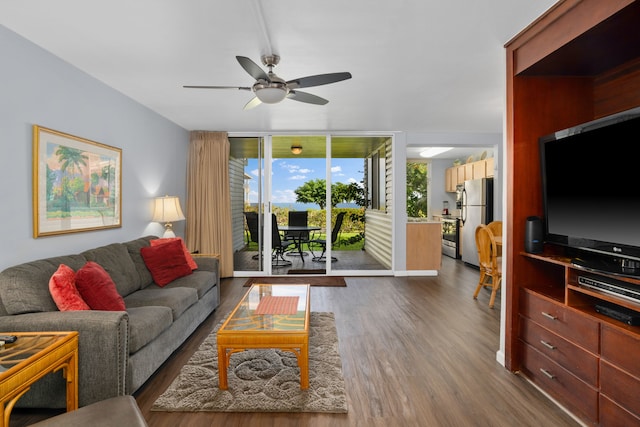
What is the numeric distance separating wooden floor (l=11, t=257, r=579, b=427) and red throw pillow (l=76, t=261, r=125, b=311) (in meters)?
0.62

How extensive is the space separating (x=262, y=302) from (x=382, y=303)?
185cm

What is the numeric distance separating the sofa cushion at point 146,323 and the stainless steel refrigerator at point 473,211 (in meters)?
5.18

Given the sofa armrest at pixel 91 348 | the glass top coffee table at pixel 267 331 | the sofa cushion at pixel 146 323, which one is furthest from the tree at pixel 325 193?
the sofa armrest at pixel 91 348

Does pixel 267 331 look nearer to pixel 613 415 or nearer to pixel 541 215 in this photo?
pixel 613 415

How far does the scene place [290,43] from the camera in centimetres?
251

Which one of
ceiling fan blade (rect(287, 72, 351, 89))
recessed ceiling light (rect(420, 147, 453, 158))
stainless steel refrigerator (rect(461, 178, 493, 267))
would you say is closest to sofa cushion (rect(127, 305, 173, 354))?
ceiling fan blade (rect(287, 72, 351, 89))

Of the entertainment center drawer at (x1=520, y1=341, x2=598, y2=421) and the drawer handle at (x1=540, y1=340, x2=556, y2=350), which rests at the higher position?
the drawer handle at (x1=540, y1=340, x2=556, y2=350)

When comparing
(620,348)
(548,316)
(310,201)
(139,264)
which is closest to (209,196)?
(139,264)

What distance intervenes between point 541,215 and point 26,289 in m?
3.61

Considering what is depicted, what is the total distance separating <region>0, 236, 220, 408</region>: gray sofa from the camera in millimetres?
1916

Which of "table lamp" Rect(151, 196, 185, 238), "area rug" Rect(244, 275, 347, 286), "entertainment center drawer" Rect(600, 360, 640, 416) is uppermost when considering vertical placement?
"table lamp" Rect(151, 196, 185, 238)

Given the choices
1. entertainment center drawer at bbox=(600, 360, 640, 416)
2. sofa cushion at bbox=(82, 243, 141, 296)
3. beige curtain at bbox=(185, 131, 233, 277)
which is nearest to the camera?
entertainment center drawer at bbox=(600, 360, 640, 416)

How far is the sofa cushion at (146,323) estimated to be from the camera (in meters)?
2.14

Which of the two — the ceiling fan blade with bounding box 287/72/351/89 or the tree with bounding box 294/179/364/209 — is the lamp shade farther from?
the tree with bounding box 294/179/364/209
